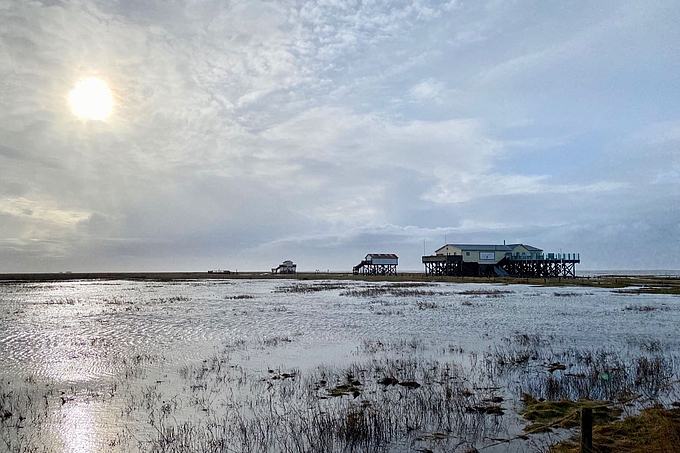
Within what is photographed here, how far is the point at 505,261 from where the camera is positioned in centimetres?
9631

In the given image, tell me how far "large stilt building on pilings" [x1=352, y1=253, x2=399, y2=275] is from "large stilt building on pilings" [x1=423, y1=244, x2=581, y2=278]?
22.6 meters

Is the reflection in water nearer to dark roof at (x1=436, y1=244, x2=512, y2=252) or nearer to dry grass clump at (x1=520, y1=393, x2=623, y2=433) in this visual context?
dry grass clump at (x1=520, y1=393, x2=623, y2=433)

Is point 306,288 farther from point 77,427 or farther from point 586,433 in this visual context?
point 586,433

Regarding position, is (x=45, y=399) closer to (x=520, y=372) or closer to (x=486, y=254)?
(x=520, y=372)

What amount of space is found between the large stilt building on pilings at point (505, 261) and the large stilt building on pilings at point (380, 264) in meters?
22.6

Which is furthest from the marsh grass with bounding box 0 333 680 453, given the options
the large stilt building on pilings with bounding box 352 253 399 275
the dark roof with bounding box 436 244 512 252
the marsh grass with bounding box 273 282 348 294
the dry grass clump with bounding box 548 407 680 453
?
the large stilt building on pilings with bounding box 352 253 399 275

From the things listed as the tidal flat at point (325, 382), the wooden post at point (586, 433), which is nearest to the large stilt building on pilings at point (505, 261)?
the tidal flat at point (325, 382)

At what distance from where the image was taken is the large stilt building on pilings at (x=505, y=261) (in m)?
94.6

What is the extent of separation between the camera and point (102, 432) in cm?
1060

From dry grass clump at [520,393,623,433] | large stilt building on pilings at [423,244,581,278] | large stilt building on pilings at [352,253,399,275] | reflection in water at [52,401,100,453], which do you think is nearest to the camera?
reflection in water at [52,401,100,453]

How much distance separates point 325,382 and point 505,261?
88937 mm

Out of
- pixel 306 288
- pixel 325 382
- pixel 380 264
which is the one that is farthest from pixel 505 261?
pixel 325 382

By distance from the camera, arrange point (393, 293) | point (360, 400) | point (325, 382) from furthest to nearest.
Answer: point (393, 293)
point (325, 382)
point (360, 400)

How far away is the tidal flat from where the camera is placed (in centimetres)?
1006
